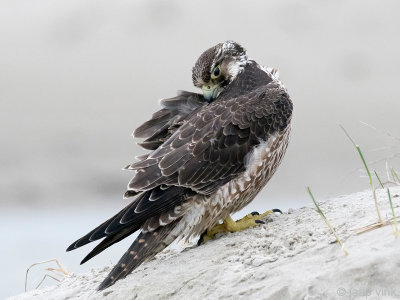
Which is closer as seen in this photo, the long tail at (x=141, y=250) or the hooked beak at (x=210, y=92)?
the long tail at (x=141, y=250)

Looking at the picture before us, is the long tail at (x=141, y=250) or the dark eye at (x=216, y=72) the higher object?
the dark eye at (x=216, y=72)

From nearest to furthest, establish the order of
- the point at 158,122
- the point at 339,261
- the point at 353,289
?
the point at 353,289, the point at 339,261, the point at 158,122

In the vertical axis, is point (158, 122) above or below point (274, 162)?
above

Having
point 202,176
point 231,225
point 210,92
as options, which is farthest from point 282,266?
point 210,92

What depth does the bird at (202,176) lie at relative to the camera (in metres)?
4.58

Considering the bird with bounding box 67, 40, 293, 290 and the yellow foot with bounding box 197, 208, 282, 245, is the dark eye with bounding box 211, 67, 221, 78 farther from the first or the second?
the yellow foot with bounding box 197, 208, 282, 245

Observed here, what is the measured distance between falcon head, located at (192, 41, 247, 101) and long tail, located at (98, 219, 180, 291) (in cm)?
121

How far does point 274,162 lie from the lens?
499 cm

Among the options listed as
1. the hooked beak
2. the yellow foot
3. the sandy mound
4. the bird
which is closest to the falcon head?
the hooked beak

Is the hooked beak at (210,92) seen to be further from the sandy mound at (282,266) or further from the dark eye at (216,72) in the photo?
the sandy mound at (282,266)

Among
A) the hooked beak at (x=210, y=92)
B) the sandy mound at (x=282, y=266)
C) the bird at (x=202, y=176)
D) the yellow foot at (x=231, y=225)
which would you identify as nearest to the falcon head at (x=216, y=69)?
the hooked beak at (x=210, y=92)

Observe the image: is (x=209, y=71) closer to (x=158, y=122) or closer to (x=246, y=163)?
(x=158, y=122)

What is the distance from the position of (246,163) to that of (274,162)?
0.27m

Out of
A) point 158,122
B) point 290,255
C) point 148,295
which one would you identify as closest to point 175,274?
point 148,295
